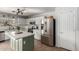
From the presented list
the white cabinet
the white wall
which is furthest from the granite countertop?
the white cabinet

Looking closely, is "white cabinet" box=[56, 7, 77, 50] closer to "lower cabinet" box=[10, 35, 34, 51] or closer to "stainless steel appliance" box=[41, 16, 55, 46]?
"stainless steel appliance" box=[41, 16, 55, 46]

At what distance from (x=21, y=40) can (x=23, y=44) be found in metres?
0.08

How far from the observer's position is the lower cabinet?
116 centimetres

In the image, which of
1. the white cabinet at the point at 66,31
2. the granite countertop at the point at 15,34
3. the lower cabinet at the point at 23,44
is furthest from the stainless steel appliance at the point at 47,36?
the granite countertop at the point at 15,34

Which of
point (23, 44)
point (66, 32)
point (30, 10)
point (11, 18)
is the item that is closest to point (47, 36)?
point (66, 32)

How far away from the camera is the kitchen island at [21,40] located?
1.17 meters

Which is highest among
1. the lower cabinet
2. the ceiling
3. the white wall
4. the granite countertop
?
the ceiling

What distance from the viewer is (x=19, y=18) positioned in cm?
122

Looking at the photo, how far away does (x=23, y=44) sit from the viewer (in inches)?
47.6

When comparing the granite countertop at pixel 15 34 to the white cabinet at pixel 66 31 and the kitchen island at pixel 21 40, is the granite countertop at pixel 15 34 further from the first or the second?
the white cabinet at pixel 66 31
